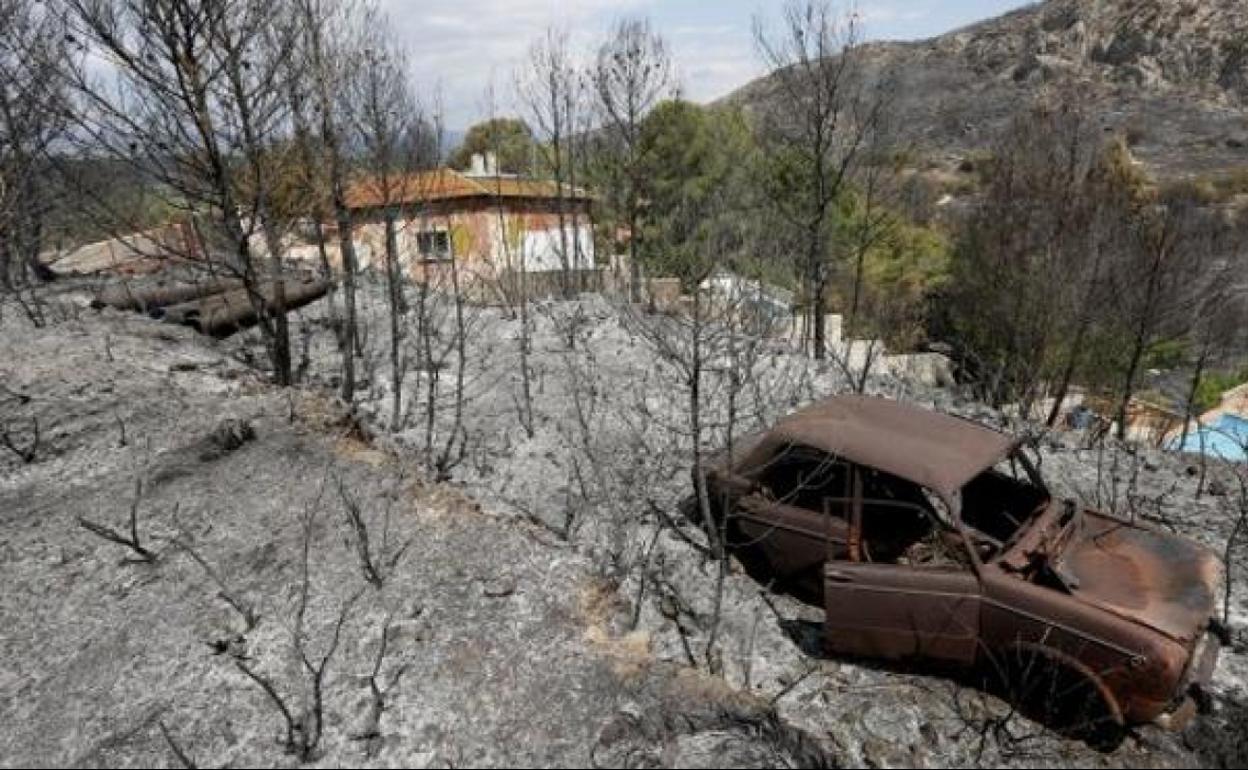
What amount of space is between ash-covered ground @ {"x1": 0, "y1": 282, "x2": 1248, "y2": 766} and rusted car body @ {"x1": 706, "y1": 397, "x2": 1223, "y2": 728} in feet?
1.26

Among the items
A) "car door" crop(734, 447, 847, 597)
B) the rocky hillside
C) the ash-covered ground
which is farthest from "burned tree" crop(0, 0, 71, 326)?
the rocky hillside

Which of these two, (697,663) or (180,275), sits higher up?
(180,275)

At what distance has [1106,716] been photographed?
4227 millimetres

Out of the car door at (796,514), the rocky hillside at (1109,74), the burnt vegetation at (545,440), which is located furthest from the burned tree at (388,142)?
the rocky hillside at (1109,74)

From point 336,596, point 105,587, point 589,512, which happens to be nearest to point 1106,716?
point 589,512

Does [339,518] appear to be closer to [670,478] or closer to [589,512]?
[589,512]

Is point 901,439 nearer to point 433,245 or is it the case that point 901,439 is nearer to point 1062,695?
point 1062,695

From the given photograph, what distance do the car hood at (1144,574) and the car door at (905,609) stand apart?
0.61m

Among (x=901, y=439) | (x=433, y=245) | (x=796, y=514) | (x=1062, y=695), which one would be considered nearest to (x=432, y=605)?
(x=796, y=514)

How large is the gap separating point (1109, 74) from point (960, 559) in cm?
7779

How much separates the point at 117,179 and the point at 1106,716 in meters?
10.2

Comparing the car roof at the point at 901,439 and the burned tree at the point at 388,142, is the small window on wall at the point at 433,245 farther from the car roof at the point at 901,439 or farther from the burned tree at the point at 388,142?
the car roof at the point at 901,439

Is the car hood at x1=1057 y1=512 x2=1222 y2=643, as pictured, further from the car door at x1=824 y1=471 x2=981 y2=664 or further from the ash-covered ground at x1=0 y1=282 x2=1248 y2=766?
the ash-covered ground at x1=0 y1=282 x2=1248 y2=766

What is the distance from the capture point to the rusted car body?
429cm
